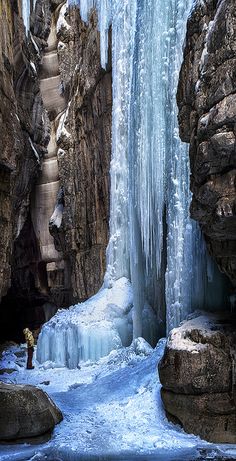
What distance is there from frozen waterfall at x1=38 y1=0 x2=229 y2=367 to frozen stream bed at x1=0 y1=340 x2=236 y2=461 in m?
0.83

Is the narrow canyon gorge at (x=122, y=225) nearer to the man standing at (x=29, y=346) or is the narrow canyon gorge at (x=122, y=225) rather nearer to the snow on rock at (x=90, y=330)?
the snow on rock at (x=90, y=330)

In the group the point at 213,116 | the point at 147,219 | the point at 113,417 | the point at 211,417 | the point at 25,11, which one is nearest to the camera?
the point at 213,116

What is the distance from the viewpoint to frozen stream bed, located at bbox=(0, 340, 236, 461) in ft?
19.6

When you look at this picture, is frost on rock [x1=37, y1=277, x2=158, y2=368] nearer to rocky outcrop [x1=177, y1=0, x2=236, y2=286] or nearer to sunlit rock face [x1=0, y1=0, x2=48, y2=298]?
sunlit rock face [x1=0, y1=0, x2=48, y2=298]

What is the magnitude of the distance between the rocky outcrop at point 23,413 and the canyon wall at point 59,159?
6.47 meters

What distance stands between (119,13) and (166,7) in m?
3.43

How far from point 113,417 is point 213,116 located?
4.68 metres

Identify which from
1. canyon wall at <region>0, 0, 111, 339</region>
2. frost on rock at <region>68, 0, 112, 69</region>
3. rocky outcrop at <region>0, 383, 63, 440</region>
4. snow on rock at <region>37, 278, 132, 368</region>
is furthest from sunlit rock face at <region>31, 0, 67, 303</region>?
rocky outcrop at <region>0, 383, 63, 440</region>

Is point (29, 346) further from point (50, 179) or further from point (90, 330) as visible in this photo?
point (50, 179)

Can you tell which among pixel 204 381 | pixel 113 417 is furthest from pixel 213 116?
pixel 113 417

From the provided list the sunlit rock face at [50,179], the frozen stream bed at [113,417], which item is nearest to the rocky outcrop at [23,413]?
the frozen stream bed at [113,417]

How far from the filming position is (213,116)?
5543 millimetres

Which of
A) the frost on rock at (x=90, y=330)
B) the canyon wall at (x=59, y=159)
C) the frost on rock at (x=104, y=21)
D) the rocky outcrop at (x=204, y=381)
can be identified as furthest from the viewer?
the canyon wall at (x=59, y=159)

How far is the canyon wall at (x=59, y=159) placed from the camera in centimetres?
1525
